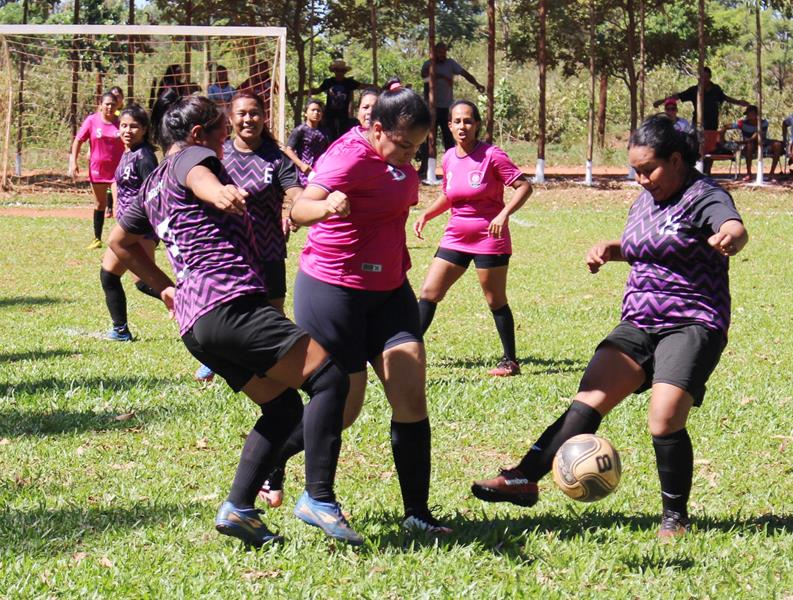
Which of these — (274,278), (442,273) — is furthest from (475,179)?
(274,278)

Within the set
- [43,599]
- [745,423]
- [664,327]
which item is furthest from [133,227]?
[745,423]

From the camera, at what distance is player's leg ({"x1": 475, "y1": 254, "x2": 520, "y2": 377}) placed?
29.0ft

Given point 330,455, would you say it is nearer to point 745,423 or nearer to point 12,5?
point 745,423

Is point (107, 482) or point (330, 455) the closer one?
point (330, 455)

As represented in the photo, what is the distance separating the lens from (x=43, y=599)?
442 centimetres

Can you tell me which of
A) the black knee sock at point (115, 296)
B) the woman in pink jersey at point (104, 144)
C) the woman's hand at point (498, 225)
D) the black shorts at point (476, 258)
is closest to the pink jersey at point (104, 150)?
the woman in pink jersey at point (104, 144)

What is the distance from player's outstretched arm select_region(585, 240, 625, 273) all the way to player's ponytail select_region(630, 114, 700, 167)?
46cm

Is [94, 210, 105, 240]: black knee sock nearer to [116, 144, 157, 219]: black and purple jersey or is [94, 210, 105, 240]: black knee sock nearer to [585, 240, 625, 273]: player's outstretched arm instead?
[116, 144, 157, 219]: black and purple jersey

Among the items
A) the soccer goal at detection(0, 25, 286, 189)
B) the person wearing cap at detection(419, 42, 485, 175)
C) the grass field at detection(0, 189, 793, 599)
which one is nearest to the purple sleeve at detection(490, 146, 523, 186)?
the grass field at detection(0, 189, 793, 599)

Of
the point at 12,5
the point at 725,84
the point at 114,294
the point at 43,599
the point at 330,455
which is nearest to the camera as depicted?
the point at 43,599

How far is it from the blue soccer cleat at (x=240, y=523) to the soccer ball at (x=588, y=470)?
1216 millimetres

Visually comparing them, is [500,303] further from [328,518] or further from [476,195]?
[328,518]

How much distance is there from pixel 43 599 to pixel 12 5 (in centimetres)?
5661

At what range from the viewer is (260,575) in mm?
4699
